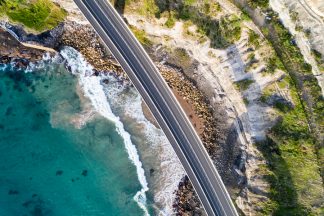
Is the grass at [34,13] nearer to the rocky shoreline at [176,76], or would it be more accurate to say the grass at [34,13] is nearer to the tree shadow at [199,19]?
the rocky shoreline at [176,76]

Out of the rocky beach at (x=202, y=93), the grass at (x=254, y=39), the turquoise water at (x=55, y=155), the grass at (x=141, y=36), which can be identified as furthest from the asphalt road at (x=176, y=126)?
the grass at (x=254, y=39)

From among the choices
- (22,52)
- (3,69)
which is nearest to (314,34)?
(22,52)

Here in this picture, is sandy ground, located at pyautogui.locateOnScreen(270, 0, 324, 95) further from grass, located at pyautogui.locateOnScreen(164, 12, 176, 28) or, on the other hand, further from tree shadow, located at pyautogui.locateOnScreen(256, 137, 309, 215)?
grass, located at pyautogui.locateOnScreen(164, 12, 176, 28)

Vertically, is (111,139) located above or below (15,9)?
below

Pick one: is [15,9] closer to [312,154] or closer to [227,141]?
[227,141]

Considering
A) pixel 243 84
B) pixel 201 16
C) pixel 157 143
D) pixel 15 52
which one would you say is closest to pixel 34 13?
pixel 15 52

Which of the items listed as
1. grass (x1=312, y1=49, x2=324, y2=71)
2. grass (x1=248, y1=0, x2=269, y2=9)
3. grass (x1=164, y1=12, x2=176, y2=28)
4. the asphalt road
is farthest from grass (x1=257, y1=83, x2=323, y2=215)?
grass (x1=164, y1=12, x2=176, y2=28)
